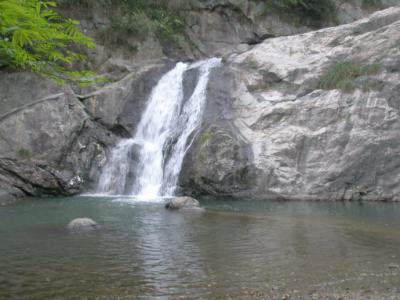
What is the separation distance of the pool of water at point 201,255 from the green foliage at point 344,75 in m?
7.64

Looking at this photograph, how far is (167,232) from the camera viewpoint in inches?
452

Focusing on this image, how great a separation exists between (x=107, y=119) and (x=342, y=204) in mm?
11045

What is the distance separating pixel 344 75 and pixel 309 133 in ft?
10.2

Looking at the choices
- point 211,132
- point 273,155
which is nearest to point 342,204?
point 273,155

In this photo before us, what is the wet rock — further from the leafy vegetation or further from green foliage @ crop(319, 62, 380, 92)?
the leafy vegetation

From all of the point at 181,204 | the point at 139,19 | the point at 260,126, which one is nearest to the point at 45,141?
the point at 181,204

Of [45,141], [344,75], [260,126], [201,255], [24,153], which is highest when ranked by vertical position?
[344,75]

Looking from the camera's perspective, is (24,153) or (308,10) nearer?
(24,153)

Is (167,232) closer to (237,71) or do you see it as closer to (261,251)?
(261,251)

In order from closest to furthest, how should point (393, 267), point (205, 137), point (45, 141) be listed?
point (393, 267)
point (205, 137)
point (45, 141)

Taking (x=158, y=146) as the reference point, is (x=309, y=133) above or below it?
above

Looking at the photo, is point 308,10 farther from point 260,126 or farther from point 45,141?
point 45,141

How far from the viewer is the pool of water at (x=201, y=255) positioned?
6633 millimetres

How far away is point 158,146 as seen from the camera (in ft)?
71.2
